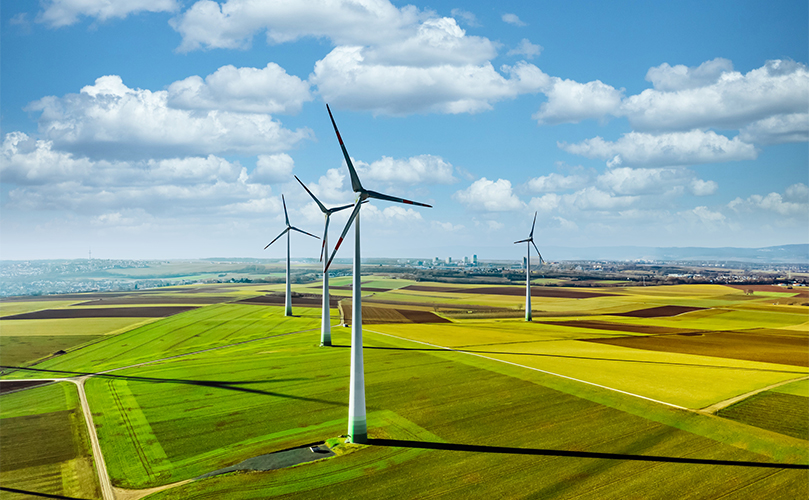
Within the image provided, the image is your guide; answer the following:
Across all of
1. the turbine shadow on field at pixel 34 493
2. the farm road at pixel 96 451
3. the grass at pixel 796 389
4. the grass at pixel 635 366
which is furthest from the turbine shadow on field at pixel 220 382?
the grass at pixel 796 389

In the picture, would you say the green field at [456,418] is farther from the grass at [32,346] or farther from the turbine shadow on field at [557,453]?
the grass at [32,346]

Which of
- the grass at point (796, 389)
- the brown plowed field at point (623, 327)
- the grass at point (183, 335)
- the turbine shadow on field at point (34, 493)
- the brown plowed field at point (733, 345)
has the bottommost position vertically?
the grass at point (183, 335)

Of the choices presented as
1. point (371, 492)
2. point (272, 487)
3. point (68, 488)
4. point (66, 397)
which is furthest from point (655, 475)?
point (66, 397)

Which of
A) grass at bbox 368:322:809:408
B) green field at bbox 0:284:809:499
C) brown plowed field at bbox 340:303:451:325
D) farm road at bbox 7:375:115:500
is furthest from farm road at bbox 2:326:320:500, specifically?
brown plowed field at bbox 340:303:451:325

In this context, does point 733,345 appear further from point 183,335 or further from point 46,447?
point 183,335

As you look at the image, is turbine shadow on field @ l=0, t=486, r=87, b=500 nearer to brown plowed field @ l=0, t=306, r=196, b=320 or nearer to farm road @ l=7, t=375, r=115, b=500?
farm road @ l=7, t=375, r=115, b=500

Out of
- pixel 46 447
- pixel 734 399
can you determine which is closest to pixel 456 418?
pixel 734 399
